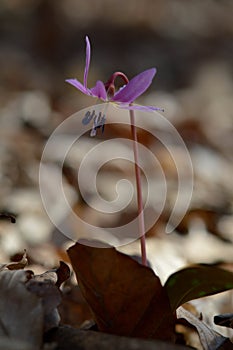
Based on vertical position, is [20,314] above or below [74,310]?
above

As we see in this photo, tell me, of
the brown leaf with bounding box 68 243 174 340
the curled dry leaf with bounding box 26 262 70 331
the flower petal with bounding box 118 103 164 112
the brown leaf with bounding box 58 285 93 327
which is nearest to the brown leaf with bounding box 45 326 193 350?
the curled dry leaf with bounding box 26 262 70 331

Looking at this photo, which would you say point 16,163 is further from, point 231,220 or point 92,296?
point 92,296

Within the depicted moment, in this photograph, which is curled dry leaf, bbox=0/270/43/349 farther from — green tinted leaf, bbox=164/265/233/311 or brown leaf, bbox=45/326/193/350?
green tinted leaf, bbox=164/265/233/311

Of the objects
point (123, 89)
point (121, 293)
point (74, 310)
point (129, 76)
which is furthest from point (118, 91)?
point (129, 76)

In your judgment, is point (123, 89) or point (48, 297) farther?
point (123, 89)

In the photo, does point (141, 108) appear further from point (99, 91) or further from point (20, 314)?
point (20, 314)
